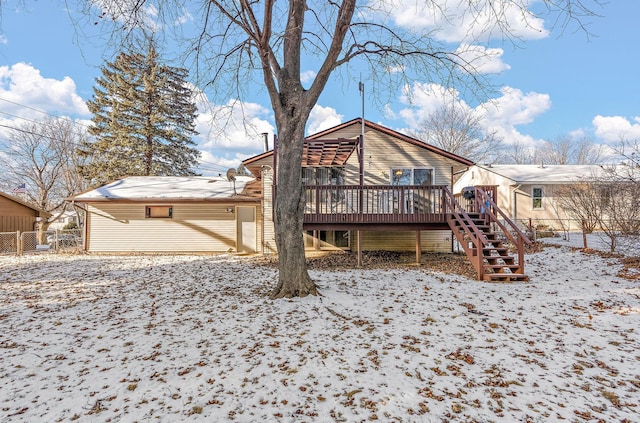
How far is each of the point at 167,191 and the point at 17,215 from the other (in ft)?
31.4

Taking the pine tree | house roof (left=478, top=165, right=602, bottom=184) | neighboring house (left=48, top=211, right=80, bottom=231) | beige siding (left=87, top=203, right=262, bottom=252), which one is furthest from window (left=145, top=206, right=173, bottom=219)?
house roof (left=478, top=165, right=602, bottom=184)

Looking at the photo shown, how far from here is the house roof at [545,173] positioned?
58.3 ft

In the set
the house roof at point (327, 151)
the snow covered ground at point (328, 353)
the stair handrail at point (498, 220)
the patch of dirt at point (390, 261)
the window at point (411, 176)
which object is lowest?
the snow covered ground at point (328, 353)

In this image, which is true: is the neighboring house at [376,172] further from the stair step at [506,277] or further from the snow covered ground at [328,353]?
the snow covered ground at [328,353]

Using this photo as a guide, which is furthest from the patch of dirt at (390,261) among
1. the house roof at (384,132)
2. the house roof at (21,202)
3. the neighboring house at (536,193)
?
the house roof at (21,202)

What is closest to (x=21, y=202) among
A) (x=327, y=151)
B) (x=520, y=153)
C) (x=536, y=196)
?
(x=327, y=151)

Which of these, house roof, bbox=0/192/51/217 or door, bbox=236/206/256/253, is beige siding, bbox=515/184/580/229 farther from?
house roof, bbox=0/192/51/217

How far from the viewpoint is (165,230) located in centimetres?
1303

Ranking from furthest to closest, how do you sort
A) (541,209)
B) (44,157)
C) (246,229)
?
(44,157) → (541,209) → (246,229)

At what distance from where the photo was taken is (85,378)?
3174 millimetres

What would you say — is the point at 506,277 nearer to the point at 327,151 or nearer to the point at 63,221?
the point at 327,151

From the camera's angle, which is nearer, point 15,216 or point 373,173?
point 373,173

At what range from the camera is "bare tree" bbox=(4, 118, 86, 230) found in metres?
20.1

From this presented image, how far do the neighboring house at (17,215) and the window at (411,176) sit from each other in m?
18.9
